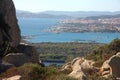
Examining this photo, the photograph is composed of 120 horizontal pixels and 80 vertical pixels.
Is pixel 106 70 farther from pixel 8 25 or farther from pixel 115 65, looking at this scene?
pixel 8 25

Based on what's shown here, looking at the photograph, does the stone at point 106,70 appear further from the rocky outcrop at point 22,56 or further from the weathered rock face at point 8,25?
the weathered rock face at point 8,25

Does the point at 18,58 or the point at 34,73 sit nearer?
the point at 34,73

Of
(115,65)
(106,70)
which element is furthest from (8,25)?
(115,65)

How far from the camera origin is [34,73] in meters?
19.0

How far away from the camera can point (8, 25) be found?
28.4 metres

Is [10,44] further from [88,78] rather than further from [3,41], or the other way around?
[88,78]

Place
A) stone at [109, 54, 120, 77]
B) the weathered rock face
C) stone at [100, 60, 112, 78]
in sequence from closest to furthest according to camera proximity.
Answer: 1. stone at [109, 54, 120, 77]
2. stone at [100, 60, 112, 78]
3. the weathered rock face

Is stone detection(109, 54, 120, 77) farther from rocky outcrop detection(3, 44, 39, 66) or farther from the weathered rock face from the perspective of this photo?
the weathered rock face

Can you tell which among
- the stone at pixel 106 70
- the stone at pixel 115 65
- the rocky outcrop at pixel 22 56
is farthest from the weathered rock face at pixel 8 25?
the stone at pixel 115 65

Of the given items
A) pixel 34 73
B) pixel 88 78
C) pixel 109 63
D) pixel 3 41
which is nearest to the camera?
pixel 88 78

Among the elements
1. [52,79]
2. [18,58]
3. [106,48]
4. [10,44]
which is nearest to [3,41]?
[10,44]

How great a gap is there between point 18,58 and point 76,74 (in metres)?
7.77

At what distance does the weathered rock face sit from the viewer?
2824 centimetres

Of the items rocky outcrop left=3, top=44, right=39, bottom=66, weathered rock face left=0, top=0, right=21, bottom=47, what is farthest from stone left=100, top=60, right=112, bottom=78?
weathered rock face left=0, top=0, right=21, bottom=47
